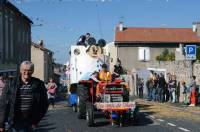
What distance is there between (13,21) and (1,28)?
326 inches

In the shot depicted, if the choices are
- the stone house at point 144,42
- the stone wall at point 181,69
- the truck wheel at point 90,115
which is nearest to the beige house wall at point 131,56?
the stone house at point 144,42

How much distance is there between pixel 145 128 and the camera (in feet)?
53.8

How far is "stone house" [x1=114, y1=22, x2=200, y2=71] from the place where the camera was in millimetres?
81500

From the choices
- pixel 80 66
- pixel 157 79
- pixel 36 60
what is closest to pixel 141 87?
pixel 157 79

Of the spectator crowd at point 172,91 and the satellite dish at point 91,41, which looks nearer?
the satellite dish at point 91,41

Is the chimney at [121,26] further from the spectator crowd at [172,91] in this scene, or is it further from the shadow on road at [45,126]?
the shadow on road at [45,126]

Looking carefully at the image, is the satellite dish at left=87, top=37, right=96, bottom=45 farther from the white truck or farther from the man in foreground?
the man in foreground

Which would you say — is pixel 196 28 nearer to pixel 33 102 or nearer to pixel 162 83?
pixel 162 83

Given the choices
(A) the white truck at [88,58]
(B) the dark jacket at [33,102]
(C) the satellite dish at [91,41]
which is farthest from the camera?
(A) the white truck at [88,58]

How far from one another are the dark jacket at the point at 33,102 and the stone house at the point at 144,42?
7148cm

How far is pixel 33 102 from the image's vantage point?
7.50 metres

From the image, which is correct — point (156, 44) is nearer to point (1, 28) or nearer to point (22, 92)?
point (1, 28)

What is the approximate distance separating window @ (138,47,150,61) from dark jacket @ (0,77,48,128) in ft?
241

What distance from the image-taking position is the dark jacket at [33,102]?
727 centimetres
